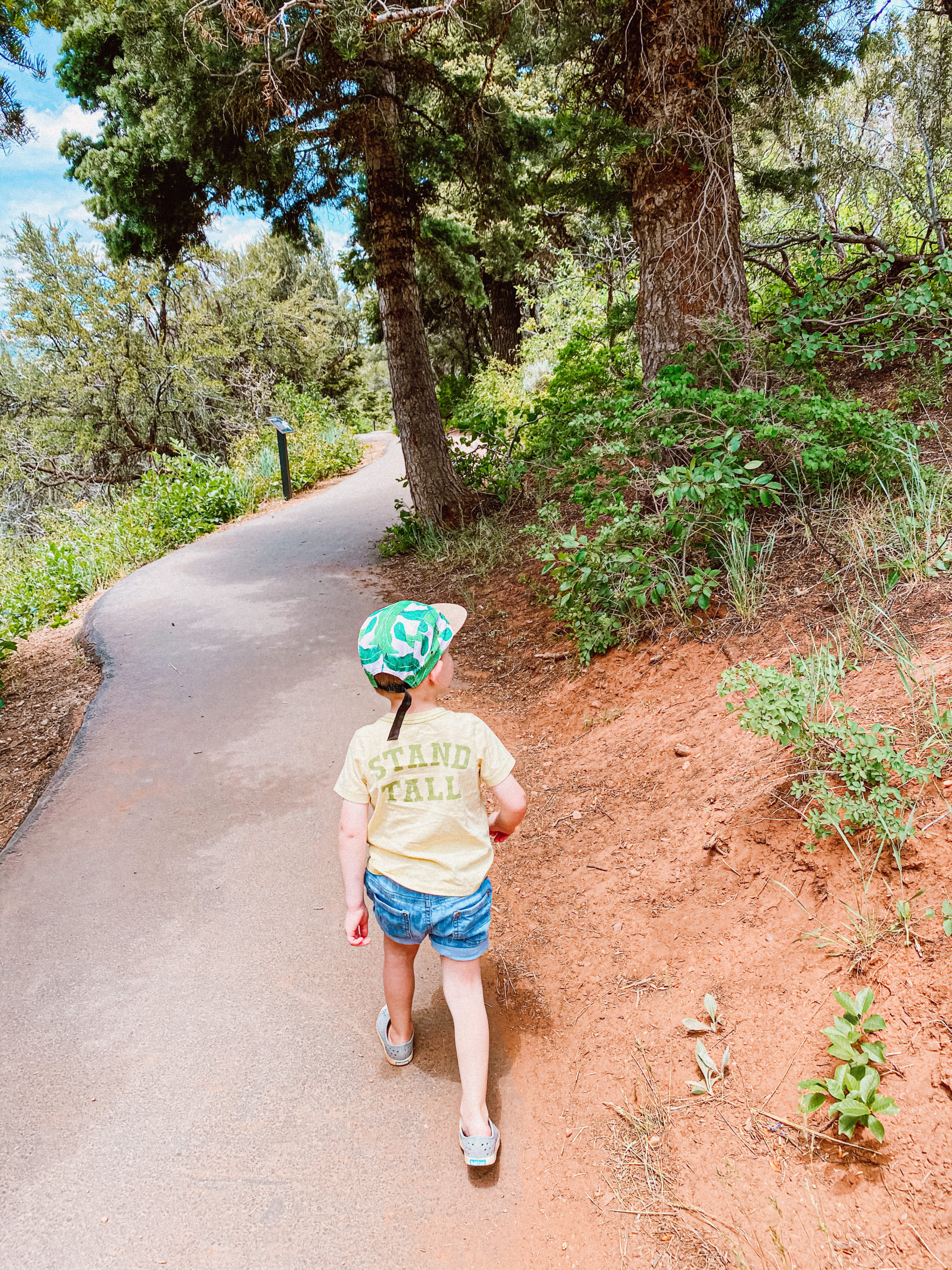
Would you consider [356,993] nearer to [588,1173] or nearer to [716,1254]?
[588,1173]

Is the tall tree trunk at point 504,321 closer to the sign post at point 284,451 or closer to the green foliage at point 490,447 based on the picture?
the sign post at point 284,451

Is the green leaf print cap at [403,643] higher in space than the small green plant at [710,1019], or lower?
higher

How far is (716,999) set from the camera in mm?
2273

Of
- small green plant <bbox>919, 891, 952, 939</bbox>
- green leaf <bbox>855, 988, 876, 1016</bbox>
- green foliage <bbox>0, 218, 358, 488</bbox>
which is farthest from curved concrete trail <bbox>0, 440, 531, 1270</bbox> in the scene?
green foliage <bbox>0, 218, 358, 488</bbox>

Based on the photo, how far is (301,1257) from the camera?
1.94 m

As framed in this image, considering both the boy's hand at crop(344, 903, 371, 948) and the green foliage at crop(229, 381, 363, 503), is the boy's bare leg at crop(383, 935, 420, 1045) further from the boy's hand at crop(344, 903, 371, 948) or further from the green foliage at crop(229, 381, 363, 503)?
the green foliage at crop(229, 381, 363, 503)

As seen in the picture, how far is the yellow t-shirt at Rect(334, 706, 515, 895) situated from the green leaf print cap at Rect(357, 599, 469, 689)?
16cm

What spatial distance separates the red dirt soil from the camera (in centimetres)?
174

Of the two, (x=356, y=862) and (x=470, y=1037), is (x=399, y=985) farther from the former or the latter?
(x=356, y=862)

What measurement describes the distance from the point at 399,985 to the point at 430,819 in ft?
2.17

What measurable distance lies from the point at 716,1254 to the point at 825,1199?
11.4 inches

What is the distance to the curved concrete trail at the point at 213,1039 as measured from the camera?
2020 millimetres

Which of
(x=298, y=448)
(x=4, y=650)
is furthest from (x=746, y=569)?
(x=298, y=448)

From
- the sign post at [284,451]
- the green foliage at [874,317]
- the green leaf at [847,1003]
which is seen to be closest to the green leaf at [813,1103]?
the green leaf at [847,1003]
